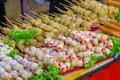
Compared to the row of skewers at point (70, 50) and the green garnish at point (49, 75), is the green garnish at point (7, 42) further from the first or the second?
the green garnish at point (49, 75)

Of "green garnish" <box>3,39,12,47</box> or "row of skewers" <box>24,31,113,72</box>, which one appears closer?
"row of skewers" <box>24,31,113,72</box>

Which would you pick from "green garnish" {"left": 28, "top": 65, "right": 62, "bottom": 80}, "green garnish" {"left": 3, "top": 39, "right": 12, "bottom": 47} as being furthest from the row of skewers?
"green garnish" {"left": 3, "top": 39, "right": 12, "bottom": 47}

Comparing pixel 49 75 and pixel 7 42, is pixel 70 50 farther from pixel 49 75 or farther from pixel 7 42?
pixel 7 42

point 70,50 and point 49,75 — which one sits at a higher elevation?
point 70,50

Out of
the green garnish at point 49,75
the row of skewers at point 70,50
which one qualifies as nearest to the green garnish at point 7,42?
the row of skewers at point 70,50

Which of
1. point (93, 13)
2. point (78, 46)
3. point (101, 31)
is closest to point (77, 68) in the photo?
point (78, 46)

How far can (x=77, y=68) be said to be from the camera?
361cm

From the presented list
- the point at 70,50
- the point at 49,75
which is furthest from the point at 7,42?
the point at 49,75

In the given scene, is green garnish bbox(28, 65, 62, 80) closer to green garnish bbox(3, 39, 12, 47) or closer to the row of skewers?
the row of skewers

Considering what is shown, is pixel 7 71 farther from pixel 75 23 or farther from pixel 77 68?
pixel 75 23

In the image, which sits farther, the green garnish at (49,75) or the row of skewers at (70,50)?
the row of skewers at (70,50)

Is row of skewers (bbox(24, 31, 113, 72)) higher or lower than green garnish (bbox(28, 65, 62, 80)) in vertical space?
higher

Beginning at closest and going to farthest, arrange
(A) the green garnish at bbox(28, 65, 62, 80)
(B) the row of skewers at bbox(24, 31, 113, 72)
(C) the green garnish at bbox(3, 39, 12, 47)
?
1. (A) the green garnish at bbox(28, 65, 62, 80)
2. (B) the row of skewers at bbox(24, 31, 113, 72)
3. (C) the green garnish at bbox(3, 39, 12, 47)

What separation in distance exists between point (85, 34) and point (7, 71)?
51.6 inches
